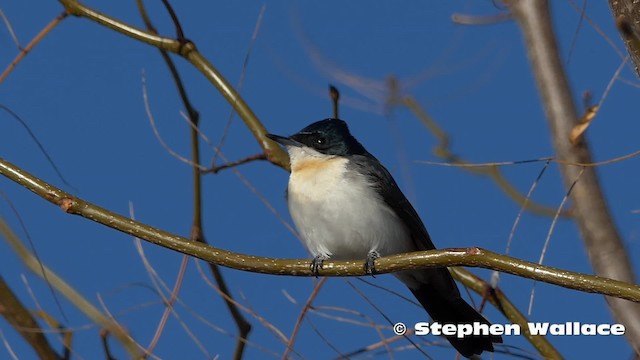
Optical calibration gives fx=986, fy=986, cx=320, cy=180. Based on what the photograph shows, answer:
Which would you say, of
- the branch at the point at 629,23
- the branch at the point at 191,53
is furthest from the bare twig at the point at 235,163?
the branch at the point at 629,23

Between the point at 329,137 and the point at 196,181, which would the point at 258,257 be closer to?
the point at 196,181

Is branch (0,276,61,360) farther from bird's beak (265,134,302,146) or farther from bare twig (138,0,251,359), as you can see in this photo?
bird's beak (265,134,302,146)

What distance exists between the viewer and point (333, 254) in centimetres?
570

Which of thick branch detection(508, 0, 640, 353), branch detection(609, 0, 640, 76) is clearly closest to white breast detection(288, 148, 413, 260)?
thick branch detection(508, 0, 640, 353)

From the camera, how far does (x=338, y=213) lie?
557cm

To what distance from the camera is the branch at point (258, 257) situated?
3258mm

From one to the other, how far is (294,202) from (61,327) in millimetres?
1976

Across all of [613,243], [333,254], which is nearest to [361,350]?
[613,243]

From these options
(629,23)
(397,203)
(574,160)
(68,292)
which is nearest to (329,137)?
(397,203)

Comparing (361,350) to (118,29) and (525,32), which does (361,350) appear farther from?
(118,29)

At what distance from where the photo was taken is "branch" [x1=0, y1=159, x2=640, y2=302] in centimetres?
326

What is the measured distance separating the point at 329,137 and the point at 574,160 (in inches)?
75.1

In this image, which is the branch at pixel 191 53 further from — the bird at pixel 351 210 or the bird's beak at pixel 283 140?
the bird at pixel 351 210

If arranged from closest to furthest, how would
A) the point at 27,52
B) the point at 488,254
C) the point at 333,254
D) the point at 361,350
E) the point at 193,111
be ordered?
the point at 488,254
the point at 361,350
the point at 27,52
the point at 193,111
the point at 333,254
